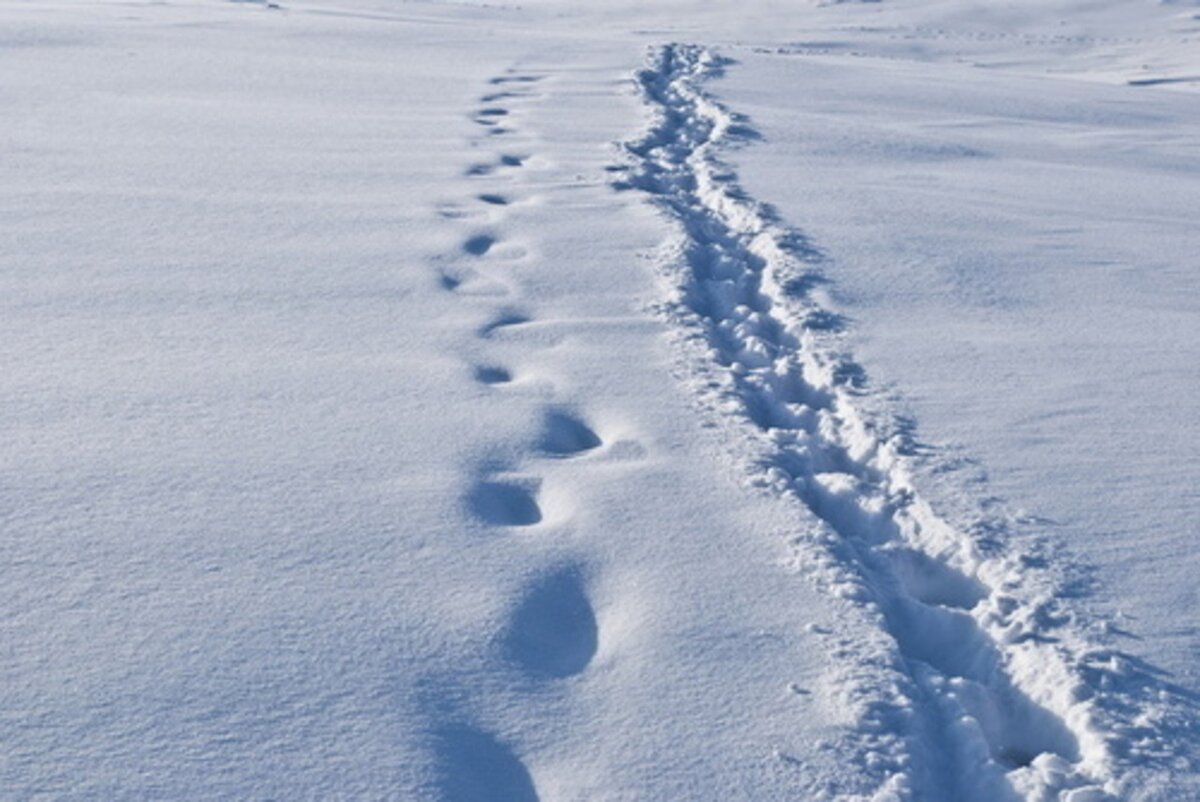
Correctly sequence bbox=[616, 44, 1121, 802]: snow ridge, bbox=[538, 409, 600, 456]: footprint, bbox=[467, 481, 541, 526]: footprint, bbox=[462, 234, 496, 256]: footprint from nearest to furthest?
bbox=[616, 44, 1121, 802]: snow ridge, bbox=[467, 481, 541, 526]: footprint, bbox=[538, 409, 600, 456]: footprint, bbox=[462, 234, 496, 256]: footprint

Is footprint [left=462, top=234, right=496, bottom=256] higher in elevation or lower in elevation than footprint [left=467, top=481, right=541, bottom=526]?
lower

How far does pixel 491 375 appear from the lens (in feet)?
11.4

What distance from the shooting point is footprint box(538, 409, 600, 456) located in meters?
3.07

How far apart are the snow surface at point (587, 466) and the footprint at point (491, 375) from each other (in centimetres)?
2

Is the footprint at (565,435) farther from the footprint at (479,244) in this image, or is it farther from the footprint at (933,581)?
the footprint at (479,244)

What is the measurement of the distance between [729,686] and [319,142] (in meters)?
4.11

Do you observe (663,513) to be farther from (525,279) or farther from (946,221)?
(946,221)

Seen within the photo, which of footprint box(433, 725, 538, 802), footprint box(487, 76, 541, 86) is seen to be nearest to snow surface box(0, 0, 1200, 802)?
footprint box(433, 725, 538, 802)

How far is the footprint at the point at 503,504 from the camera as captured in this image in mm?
2740

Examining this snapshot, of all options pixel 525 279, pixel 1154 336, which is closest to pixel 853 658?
pixel 1154 336

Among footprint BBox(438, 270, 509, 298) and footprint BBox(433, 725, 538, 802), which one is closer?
footprint BBox(433, 725, 538, 802)

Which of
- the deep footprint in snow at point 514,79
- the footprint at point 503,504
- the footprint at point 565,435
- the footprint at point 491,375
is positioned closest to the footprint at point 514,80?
the deep footprint in snow at point 514,79

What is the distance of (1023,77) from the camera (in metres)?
8.80

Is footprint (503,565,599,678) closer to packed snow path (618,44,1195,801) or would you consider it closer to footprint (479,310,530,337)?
packed snow path (618,44,1195,801)
